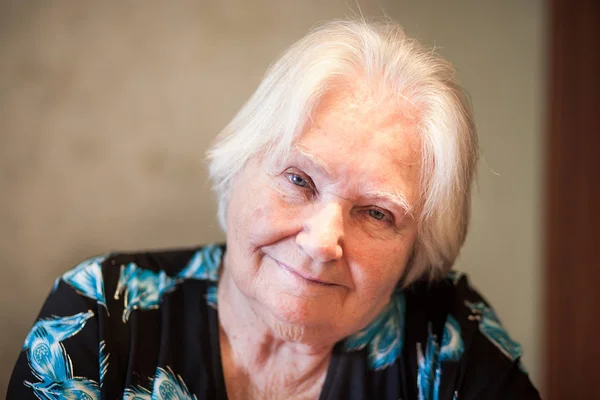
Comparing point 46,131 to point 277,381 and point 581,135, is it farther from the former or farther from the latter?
point 581,135

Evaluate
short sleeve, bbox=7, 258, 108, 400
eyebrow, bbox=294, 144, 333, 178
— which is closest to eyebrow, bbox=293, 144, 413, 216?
eyebrow, bbox=294, 144, 333, 178

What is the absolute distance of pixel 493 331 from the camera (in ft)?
4.87

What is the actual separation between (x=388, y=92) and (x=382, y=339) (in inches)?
24.0

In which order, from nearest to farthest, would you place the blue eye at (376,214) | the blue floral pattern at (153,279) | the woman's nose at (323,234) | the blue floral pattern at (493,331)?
the woman's nose at (323,234) < the blue eye at (376,214) < the blue floral pattern at (153,279) < the blue floral pattern at (493,331)

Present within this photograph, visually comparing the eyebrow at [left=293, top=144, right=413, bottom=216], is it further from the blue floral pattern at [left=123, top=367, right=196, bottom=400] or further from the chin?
the blue floral pattern at [left=123, top=367, right=196, bottom=400]

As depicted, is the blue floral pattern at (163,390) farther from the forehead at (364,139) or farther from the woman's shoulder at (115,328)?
the forehead at (364,139)

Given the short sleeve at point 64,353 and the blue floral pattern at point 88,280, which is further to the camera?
the blue floral pattern at point 88,280

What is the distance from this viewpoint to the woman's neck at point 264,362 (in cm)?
134

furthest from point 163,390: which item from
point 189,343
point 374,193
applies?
point 374,193

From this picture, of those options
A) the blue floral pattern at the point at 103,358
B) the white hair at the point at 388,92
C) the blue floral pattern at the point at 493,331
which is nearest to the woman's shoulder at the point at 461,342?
the blue floral pattern at the point at 493,331

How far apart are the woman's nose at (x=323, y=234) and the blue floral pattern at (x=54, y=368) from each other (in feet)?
1.73

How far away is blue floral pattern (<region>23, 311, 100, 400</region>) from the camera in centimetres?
118

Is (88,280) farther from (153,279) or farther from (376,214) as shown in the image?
(376,214)

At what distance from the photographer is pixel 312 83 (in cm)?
118
